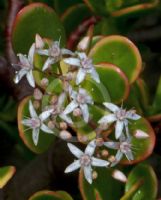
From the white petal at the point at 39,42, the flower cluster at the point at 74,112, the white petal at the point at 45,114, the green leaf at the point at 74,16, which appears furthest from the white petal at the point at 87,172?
the green leaf at the point at 74,16

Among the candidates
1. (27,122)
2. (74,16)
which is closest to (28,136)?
(27,122)

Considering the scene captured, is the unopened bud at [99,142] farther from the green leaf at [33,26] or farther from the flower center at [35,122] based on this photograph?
the green leaf at [33,26]

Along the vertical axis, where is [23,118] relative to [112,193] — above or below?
above

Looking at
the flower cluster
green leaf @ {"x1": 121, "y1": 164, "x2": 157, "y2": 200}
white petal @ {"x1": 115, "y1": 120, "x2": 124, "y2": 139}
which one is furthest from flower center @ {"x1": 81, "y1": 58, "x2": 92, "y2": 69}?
green leaf @ {"x1": 121, "y1": 164, "x2": 157, "y2": 200}

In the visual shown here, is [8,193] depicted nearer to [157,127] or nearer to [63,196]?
[63,196]

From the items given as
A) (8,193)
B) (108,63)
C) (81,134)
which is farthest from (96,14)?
(8,193)

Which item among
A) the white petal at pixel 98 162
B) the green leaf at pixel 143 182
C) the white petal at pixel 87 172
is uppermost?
the white petal at pixel 98 162

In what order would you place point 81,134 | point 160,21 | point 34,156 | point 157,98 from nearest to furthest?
point 81,134
point 157,98
point 34,156
point 160,21

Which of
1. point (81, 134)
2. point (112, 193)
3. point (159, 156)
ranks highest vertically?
point (81, 134)

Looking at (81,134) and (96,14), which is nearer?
(81,134)
